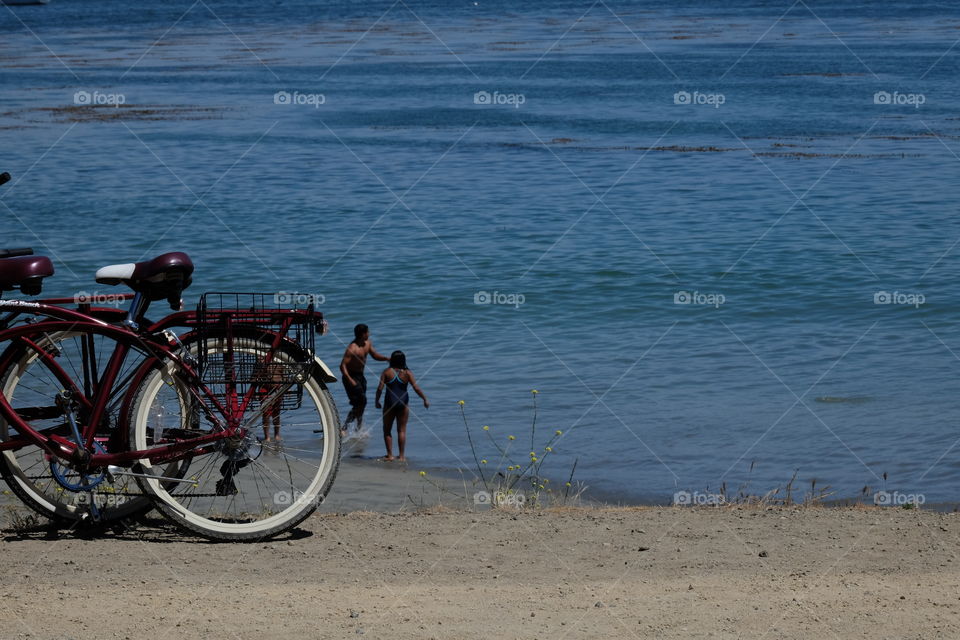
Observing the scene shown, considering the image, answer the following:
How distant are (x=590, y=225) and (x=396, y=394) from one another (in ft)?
46.7

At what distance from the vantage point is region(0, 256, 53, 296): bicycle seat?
6.13m

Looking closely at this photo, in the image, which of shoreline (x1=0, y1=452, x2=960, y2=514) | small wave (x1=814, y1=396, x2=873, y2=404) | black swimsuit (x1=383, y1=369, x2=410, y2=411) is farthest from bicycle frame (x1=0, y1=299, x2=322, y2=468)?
small wave (x1=814, y1=396, x2=873, y2=404)

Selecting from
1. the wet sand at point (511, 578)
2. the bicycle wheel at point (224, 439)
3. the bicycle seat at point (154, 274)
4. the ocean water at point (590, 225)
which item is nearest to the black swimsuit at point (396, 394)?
the ocean water at point (590, 225)

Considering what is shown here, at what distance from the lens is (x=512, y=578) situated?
5.89 m

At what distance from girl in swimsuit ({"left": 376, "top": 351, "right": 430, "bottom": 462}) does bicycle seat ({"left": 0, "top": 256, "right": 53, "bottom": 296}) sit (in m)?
6.64

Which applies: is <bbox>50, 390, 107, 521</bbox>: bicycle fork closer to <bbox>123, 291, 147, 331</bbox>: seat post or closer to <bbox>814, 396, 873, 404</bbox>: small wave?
<bbox>123, 291, 147, 331</bbox>: seat post

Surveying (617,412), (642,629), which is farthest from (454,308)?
(642,629)

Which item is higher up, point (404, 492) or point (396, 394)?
point (396, 394)

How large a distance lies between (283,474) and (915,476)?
18.2ft

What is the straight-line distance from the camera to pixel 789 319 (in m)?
19.7

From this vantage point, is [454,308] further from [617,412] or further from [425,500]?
[425,500]

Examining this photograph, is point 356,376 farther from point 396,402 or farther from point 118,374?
point 118,374

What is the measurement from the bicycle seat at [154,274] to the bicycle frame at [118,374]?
0.46ft

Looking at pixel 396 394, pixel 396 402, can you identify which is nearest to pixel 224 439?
pixel 396 402
